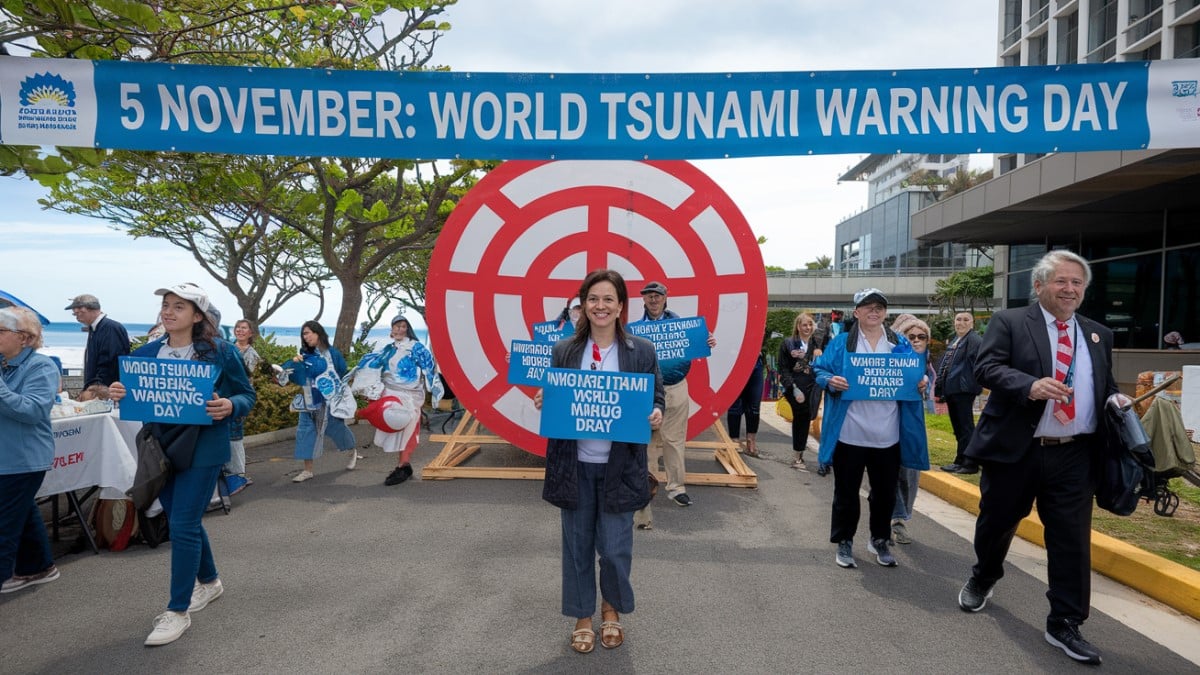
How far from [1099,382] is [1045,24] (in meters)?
28.2

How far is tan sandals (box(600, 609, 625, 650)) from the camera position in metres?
3.08

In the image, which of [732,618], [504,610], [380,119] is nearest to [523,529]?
[504,610]

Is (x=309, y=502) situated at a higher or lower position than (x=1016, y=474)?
lower

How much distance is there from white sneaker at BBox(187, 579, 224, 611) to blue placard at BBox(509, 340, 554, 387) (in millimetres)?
2561

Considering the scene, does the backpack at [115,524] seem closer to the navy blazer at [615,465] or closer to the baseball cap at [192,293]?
the baseball cap at [192,293]

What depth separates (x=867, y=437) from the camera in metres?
4.09

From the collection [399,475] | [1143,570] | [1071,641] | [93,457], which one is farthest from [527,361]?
[1143,570]

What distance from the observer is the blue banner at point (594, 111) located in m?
3.70

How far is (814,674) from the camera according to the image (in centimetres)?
287

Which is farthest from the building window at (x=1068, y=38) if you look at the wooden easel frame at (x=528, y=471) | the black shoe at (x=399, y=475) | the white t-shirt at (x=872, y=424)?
the black shoe at (x=399, y=475)

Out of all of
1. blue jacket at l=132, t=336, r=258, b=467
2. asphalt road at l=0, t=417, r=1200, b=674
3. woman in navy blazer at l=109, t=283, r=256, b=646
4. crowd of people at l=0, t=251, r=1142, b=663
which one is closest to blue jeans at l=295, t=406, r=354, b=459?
asphalt road at l=0, t=417, r=1200, b=674

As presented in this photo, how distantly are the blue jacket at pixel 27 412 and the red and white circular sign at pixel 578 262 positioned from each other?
120 inches

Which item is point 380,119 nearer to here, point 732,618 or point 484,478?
point 732,618

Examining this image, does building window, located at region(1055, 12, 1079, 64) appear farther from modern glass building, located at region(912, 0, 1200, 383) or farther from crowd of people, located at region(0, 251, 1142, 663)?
crowd of people, located at region(0, 251, 1142, 663)
